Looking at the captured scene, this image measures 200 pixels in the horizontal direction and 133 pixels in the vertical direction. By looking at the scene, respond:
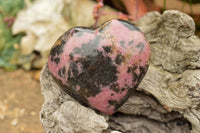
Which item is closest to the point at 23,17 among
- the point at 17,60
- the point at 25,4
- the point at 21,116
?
the point at 25,4

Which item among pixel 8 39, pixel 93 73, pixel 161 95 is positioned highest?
pixel 93 73

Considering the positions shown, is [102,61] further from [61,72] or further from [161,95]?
[161,95]

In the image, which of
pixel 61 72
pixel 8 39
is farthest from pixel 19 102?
pixel 61 72

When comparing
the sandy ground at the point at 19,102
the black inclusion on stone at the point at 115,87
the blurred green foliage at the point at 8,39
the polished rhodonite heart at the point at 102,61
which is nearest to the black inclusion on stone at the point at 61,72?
the polished rhodonite heart at the point at 102,61

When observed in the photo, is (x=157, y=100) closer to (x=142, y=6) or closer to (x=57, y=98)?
(x=57, y=98)

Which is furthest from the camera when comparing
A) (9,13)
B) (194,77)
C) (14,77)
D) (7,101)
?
(9,13)

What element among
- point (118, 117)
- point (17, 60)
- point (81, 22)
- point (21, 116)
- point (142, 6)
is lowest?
point (21, 116)

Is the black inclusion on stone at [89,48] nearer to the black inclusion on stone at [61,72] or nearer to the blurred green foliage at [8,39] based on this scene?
the black inclusion on stone at [61,72]

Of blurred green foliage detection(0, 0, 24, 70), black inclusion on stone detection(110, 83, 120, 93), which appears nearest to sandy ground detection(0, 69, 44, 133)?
blurred green foliage detection(0, 0, 24, 70)
